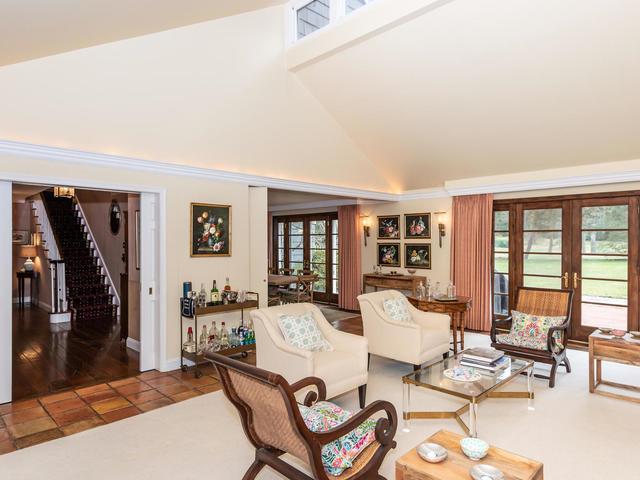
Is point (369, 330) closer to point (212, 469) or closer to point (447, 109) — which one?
point (212, 469)

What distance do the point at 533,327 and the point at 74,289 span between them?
8.18 metres

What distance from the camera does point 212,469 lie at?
2.91 metres

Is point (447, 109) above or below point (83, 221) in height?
above

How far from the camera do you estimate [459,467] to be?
2.13 m

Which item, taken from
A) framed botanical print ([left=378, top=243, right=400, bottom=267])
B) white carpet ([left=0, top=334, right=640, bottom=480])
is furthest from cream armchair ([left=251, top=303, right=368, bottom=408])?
framed botanical print ([left=378, top=243, right=400, bottom=267])

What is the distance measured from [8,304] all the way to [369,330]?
3.78 meters

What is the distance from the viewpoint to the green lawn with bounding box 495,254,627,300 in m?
5.90

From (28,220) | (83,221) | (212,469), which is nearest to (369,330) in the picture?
(212,469)

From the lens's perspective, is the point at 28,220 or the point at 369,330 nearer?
the point at 369,330

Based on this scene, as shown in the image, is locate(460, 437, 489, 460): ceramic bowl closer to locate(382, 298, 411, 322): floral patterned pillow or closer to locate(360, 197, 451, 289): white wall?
A: locate(382, 298, 411, 322): floral patterned pillow

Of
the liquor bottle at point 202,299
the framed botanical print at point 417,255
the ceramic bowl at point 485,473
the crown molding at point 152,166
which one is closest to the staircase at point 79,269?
the liquor bottle at point 202,299

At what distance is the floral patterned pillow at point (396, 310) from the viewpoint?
5008 mm

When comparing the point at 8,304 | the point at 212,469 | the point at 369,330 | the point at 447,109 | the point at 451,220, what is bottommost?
the point at 212,469

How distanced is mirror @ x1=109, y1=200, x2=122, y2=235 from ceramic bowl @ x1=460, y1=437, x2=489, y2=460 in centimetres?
722
